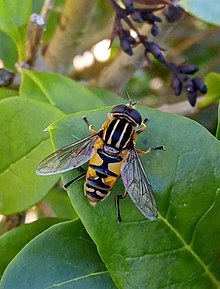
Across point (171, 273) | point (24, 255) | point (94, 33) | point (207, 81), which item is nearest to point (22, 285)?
point (24, 255)

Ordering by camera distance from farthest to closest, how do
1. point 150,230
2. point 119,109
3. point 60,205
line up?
1. point 60,205
2. point 119,109
3. point 150,230

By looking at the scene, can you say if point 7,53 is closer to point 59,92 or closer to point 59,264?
point 59,92

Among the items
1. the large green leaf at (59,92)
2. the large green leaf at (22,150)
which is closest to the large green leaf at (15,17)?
the large green leaf at (59,92)

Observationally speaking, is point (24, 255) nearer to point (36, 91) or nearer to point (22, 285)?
point (22, 285)

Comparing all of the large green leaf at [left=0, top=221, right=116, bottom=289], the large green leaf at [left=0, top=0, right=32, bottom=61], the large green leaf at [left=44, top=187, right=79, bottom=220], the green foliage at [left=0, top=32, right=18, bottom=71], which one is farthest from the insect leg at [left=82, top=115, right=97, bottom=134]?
the green foliage at [left=0, top=32, right=18, bottom=71]

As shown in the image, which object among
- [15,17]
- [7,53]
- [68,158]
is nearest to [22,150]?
[68,158]

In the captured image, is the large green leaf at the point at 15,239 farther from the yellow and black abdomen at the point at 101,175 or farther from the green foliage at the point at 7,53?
the green foliage at the point at 7,53

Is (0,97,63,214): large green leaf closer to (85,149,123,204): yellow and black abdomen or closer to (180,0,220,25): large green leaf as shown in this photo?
(85,149,123,204): yellow and black abdomen
